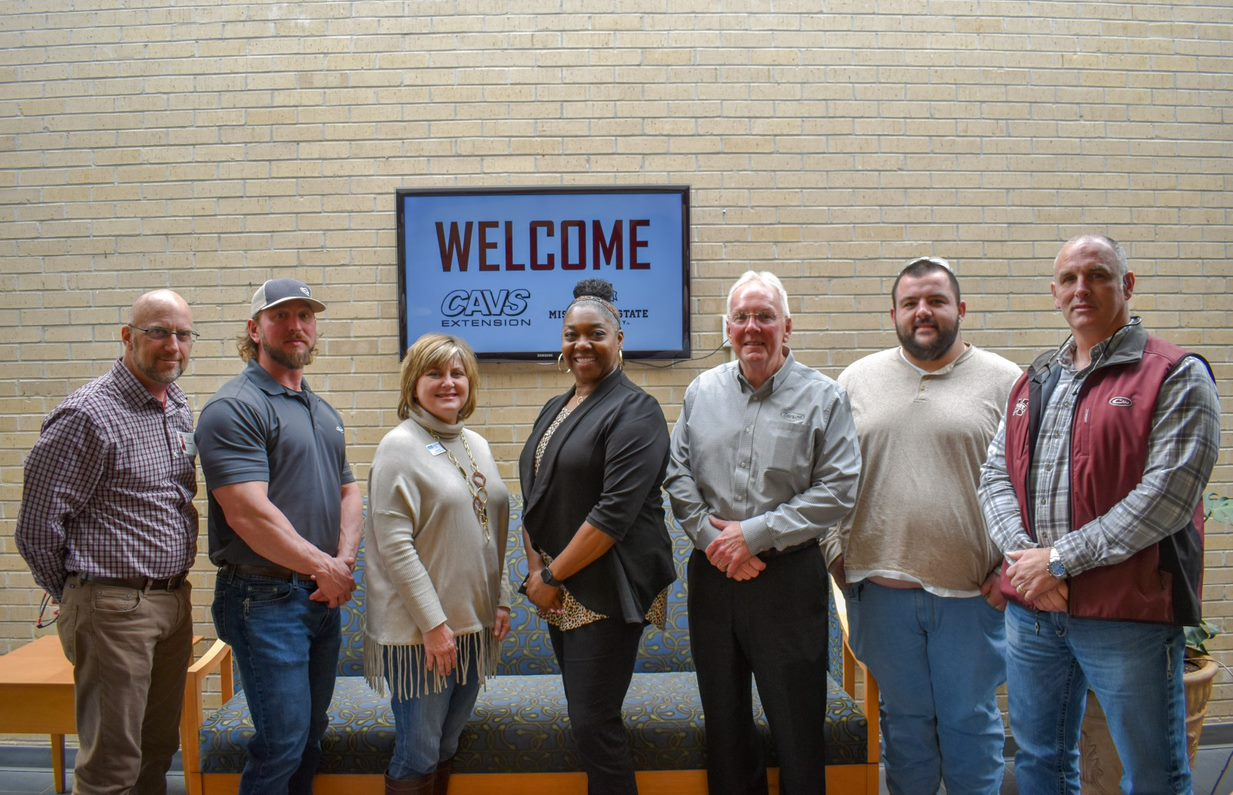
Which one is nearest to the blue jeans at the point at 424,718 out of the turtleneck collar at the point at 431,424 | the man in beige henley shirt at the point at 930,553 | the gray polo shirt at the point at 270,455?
the gray polo shirt at the point at 270,455

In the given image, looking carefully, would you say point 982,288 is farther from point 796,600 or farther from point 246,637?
point 246,637

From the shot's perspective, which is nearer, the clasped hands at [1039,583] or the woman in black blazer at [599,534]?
the clasped hands at [1039,583]

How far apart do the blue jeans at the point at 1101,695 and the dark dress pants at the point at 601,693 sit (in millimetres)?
1127

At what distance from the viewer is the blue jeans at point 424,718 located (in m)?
2.32

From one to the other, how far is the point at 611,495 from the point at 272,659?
3.60 ft

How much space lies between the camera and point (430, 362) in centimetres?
238

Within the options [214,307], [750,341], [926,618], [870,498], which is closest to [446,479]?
[750,341]

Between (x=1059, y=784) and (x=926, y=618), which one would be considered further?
(x=926, y=618)

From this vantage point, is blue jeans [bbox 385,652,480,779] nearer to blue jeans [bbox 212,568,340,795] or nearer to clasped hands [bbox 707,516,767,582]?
blue jeans [bbox 212,568,340,795]

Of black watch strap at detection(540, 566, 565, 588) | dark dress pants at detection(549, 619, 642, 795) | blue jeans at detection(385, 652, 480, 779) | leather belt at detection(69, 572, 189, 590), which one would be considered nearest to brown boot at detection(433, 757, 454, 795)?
blue jeans at detection(385, 652, 480, 779)

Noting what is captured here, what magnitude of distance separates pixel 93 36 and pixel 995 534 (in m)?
4.51

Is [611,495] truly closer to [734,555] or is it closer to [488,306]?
[734,555]

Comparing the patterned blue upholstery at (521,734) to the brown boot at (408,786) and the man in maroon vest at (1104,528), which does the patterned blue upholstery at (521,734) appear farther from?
the man in maroon vest at (1104,528)

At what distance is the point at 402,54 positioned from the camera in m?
3.85
